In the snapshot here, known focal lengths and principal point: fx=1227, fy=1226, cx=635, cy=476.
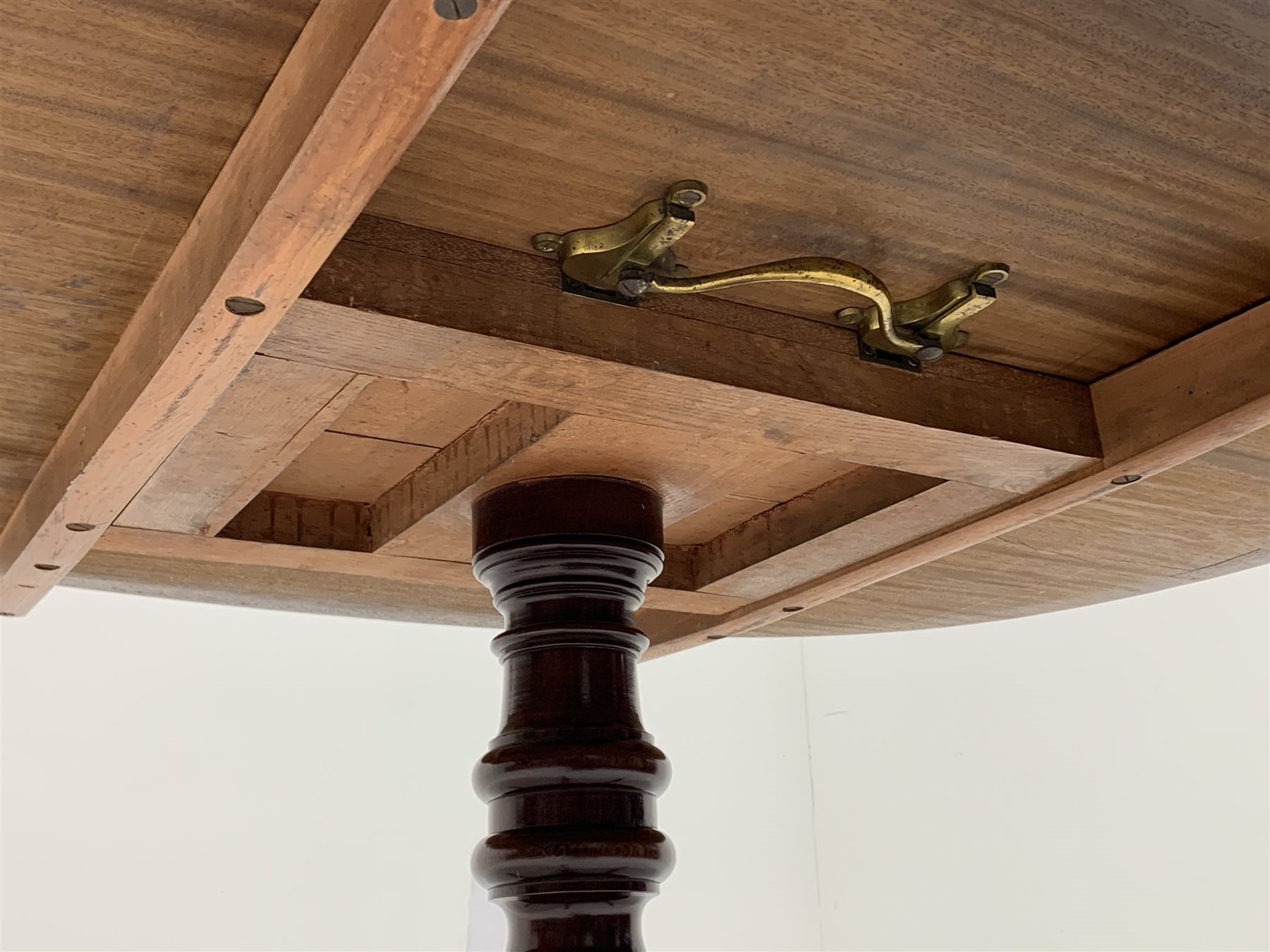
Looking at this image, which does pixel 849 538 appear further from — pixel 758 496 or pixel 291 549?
pixel 291 549

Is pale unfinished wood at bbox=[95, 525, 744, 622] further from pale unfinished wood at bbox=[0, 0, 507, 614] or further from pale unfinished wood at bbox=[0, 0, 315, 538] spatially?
pale unfinished wood at bbox=[0, 0, 315, 538]

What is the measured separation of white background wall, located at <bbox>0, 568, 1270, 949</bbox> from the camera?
8.42ft

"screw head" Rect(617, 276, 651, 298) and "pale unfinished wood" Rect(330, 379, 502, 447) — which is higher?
"pale unfinished wood" Rect(330, 379, 502, 447)

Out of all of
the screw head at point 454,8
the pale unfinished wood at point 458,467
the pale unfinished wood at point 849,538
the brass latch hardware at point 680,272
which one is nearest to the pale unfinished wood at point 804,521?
the pale unfinished wood at point 849,538

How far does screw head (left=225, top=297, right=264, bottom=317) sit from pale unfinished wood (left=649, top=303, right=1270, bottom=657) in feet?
2.55

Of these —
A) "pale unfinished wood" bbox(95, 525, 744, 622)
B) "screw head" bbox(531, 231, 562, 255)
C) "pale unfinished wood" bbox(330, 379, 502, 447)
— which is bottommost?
"pale unfinished wood" bbox(95, 525, 744, 622)

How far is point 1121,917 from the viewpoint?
285 centimetres

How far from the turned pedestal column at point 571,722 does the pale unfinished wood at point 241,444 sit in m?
0.24

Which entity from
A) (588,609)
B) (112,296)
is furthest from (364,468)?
(112,296)

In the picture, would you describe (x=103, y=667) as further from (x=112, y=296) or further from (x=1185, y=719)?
(x=1185, y=719)

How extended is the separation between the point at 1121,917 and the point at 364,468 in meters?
2.33

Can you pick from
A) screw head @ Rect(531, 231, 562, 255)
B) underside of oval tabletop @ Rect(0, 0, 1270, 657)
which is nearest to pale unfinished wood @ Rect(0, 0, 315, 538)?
underside of oval tabletop @ Rect(0, 0, 1270, 657)

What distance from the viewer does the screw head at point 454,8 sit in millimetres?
528

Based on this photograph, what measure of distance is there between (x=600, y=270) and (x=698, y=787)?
2.79 metres
